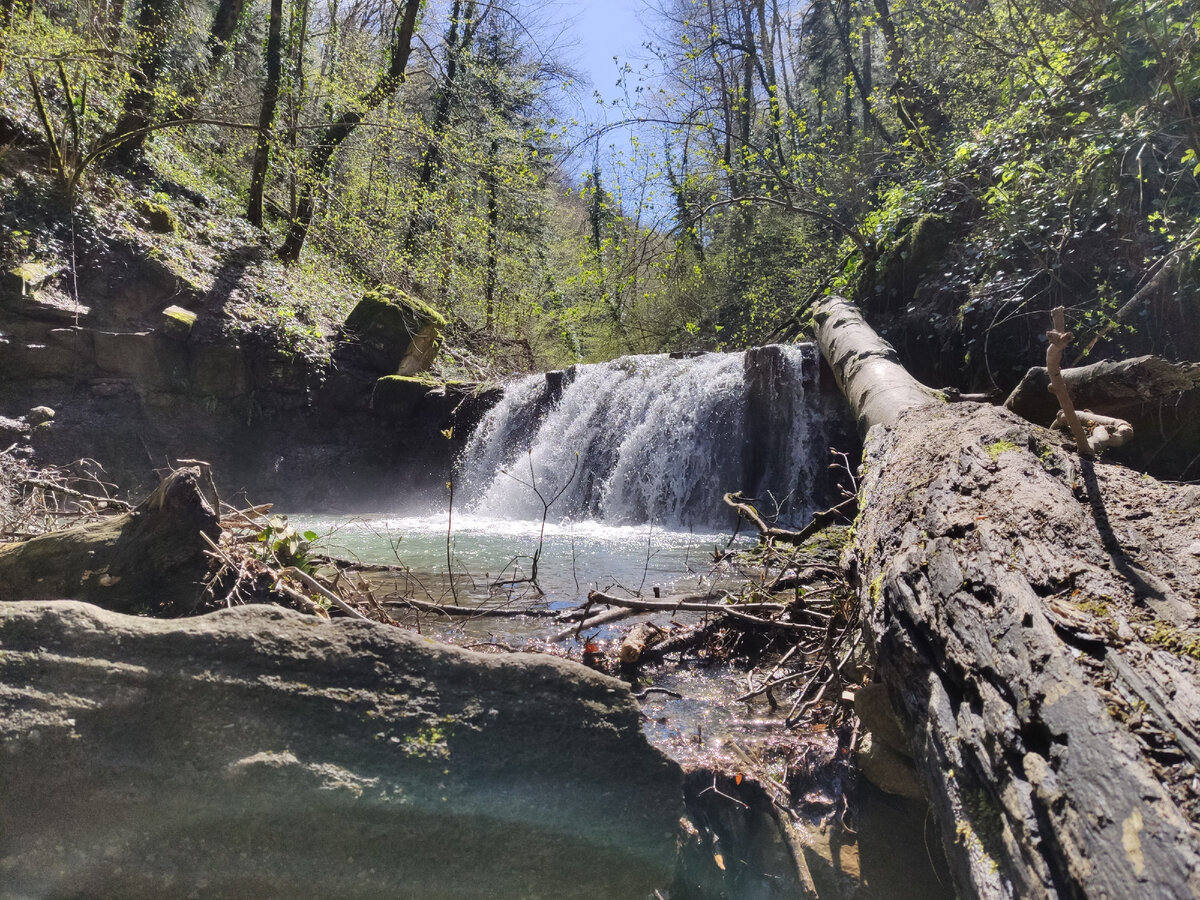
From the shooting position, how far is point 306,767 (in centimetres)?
168

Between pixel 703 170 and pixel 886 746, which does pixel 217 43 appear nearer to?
pixel 703 170

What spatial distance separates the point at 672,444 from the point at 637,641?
6634 mm

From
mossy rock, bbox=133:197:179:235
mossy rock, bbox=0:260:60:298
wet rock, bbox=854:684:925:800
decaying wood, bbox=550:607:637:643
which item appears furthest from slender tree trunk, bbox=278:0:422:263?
wet rock, bbox=854:684:925:800

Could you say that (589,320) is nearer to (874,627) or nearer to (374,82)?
(374,82)

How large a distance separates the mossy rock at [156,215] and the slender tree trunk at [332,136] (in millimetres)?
1974

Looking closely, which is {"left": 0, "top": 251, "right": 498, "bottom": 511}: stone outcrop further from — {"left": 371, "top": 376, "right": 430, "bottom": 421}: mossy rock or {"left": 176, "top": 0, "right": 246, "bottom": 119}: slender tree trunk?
{"left": 176, "top": 0, "right": 246, "bottom": 119}: slender tree trunk

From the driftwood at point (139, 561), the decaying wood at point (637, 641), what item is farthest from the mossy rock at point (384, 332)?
the decaying wood at point (637, 641)

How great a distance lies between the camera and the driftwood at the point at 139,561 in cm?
286

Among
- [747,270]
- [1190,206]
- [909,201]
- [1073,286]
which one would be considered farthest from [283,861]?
[747,270]

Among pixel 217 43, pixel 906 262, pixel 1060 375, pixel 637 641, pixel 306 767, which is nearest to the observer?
pixel 306 767

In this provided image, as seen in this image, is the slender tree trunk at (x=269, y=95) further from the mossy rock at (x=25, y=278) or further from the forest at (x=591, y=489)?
the mossy rock at (x=25, y=278)

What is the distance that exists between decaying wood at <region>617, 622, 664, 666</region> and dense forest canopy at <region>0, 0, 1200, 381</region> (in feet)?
10.9

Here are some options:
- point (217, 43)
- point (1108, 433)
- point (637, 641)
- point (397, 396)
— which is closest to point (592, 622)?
point (637, 641)

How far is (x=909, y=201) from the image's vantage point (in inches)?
370
